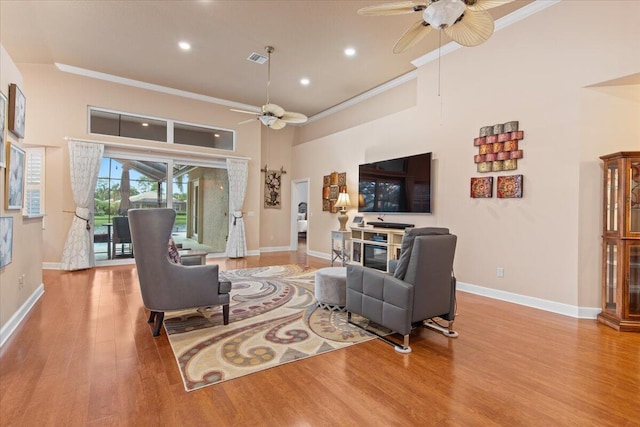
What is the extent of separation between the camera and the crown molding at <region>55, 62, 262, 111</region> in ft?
19.9

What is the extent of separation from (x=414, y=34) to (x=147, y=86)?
241 inches

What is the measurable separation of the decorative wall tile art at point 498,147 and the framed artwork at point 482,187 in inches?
5.4

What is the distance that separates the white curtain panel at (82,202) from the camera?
19.4 ft

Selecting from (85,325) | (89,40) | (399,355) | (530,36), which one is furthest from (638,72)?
(89,40)

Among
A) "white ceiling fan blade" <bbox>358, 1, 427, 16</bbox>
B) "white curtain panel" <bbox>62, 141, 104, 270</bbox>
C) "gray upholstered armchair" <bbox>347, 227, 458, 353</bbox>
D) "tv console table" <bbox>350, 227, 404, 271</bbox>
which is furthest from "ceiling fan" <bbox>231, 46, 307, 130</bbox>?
"white curtain panel" <bbox>62, 141, 104, 270</bbox>

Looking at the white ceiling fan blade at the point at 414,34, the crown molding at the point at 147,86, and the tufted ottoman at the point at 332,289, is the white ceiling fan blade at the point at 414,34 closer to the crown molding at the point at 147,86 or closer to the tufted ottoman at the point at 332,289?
the tufted ottoman at the point at 332,289

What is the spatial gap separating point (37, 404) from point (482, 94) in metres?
5.71

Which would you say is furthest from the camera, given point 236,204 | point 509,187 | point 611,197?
point 236,204

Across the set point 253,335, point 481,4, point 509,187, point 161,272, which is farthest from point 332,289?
point 481,4

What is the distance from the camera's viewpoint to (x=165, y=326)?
325cm

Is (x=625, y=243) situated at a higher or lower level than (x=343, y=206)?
lower

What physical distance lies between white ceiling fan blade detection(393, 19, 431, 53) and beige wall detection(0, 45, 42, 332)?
3.81 meters

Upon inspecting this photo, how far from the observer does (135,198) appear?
267 inches

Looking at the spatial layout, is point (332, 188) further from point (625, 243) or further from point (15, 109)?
point (15, 109)
